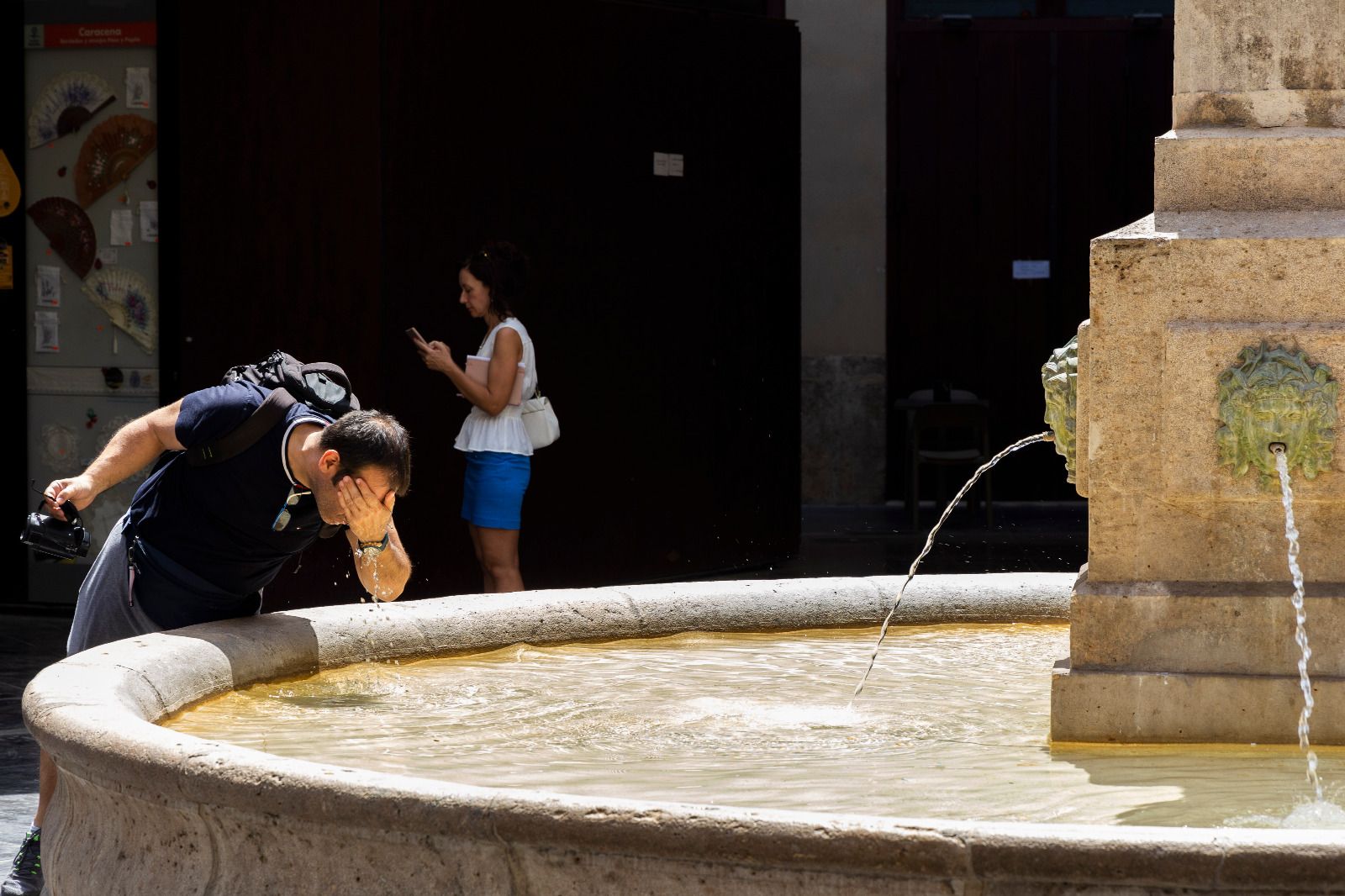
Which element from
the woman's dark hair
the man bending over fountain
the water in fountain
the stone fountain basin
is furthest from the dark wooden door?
the stone fountain basin

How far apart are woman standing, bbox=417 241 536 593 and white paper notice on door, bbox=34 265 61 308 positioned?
217cm

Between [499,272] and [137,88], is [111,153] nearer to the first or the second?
[137,88]

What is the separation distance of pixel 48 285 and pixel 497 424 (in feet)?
8.25

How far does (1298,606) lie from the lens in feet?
13.3

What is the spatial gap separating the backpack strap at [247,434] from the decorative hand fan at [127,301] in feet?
16.3

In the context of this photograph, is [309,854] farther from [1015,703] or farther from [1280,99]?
[1280,99]

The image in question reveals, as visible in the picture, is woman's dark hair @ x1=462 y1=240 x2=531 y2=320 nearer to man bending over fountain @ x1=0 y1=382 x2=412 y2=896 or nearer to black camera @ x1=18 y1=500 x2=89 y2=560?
man bending over fountain @ x1=0 y1=382 x2=412 y2=896

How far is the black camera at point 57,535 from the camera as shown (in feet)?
13.7

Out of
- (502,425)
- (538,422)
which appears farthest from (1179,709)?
(538,422)

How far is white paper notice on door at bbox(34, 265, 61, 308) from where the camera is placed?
30.2 feet

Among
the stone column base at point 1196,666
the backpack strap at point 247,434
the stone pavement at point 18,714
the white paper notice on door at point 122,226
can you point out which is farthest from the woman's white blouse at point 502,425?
the stone column base at point 1196,666

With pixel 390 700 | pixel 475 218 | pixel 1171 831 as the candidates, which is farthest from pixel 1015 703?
pixel 475 218

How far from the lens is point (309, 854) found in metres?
3.00

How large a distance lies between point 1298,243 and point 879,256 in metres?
10.6
